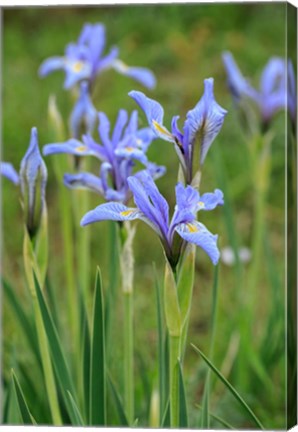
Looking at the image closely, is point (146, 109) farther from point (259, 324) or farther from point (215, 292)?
point (259, 324)

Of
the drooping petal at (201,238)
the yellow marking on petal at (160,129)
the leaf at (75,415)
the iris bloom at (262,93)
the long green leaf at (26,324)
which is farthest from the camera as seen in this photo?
the iris bloom at (262,93)

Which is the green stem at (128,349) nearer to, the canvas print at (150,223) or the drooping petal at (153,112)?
the canvas print at (150,223)

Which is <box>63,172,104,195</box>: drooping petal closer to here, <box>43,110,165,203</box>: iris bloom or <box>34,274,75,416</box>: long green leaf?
<box>43,110,165,203</box>: iris bloom

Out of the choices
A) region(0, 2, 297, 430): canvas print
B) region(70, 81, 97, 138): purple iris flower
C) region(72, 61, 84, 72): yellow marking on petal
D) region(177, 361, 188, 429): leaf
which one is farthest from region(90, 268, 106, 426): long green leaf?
region(72, 61, 84, 72): yellow marking on petal

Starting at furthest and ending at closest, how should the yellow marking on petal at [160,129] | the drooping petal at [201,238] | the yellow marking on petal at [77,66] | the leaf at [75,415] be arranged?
the yellow marking on petal at [77,66] → the leaf at [75,415] → the yellow marking on petal at [160,129] → the drooping petal at [201,238]

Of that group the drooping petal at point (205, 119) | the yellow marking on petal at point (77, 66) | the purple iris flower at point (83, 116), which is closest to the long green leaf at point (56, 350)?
the drooping petal at point (205, 119)

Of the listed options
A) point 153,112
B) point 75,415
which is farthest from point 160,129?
point 75,415
